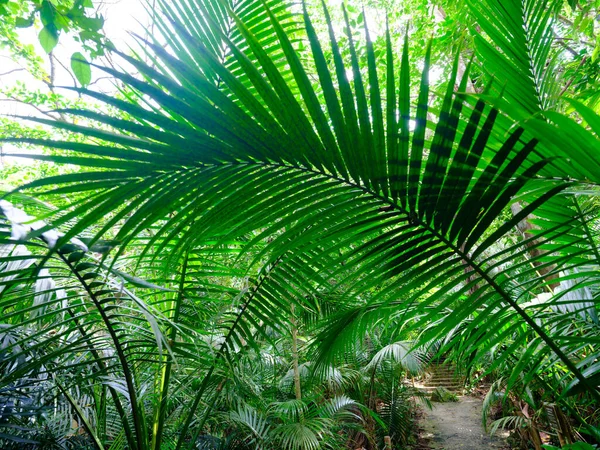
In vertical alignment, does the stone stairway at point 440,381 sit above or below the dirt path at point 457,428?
above

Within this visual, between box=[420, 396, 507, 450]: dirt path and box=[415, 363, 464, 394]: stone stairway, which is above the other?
box=[415, 363, 464, 394]: stone stairway

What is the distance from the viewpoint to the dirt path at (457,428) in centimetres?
425

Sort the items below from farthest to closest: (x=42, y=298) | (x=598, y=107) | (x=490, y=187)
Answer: (x=598, y=107), (x=42, y=298), (x=490, y=187)

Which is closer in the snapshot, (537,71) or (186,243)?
(186,243)

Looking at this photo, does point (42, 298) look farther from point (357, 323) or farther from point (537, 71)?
point (537, 71)

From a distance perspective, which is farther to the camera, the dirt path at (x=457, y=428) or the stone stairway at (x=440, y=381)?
the stone stairway at (x=440, y=381)

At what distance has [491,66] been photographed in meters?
1.09

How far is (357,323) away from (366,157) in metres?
0.86

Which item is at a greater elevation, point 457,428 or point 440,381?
point 440,381

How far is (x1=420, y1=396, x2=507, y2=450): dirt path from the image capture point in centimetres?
425

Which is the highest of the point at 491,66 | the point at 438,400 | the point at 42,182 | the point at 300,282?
the point at 491,66

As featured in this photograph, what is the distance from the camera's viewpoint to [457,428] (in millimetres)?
4918

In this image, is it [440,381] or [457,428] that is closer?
[457,428]

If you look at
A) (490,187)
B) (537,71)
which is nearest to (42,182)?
(490,187)
